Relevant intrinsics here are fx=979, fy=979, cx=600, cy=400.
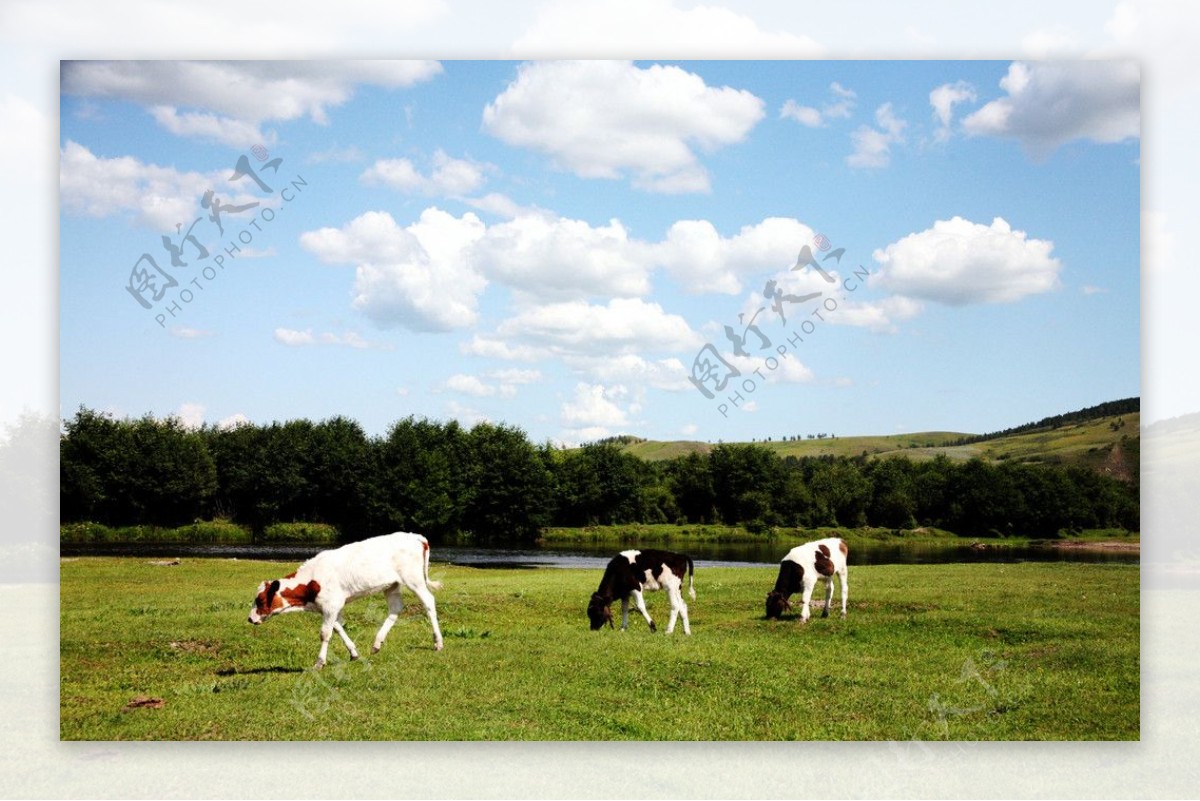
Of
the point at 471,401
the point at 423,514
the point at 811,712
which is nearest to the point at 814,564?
the point at 811,712

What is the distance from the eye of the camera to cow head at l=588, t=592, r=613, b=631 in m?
13.0

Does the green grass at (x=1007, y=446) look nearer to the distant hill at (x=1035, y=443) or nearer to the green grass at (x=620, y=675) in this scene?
the distant hill at (x=1035, y=443)

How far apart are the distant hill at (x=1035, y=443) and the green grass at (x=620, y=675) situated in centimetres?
→ 160

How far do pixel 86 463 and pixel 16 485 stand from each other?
1695 mm

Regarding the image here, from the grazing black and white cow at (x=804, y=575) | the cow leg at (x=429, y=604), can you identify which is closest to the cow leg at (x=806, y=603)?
the grazing black and white cow at (x=804, y=575)

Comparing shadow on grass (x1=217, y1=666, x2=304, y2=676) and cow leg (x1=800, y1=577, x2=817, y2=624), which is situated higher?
cow leg (x1=800, y1=577, x2=817, y2=624)

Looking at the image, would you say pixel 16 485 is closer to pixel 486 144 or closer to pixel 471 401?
pixel 471 401

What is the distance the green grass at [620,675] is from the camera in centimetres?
985

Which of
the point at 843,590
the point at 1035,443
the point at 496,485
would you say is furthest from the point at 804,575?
the point at 496,485

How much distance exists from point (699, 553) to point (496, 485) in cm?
376

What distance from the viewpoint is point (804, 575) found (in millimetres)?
13734

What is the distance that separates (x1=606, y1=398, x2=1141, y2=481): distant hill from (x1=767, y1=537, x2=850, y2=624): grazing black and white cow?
1507mm

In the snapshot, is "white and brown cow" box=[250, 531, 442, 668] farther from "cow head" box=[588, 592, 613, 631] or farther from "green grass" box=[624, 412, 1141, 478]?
"green grass" box=[624, 412, 1141, 478]

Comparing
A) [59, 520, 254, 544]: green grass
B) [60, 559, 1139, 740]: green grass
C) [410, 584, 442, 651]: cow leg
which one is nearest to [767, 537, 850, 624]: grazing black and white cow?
[60, 559, 1139, 740]: green grass
